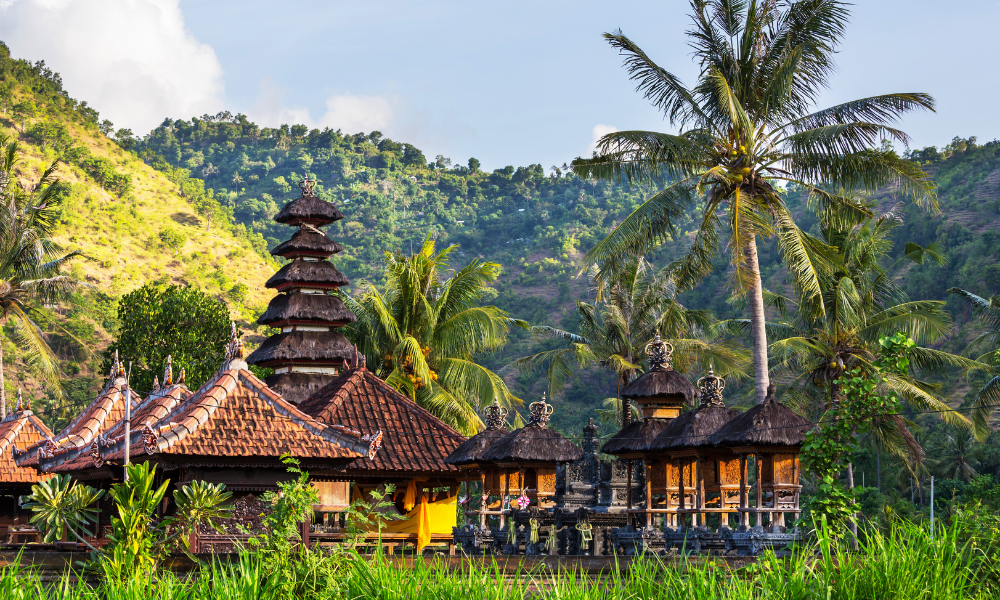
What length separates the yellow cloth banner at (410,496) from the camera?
19.7 meters

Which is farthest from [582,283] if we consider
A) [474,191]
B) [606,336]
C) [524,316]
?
[606,336]

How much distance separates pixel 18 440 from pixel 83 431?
3.83 metres

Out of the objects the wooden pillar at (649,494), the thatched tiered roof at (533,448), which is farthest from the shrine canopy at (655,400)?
the thatched tiered roof at (533,448)

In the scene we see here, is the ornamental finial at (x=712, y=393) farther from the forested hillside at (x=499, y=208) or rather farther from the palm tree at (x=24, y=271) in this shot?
the forested hillside at (x=499, y=208)

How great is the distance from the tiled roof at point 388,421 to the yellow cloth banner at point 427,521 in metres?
1.03

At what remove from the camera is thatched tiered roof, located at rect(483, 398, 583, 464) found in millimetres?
19141

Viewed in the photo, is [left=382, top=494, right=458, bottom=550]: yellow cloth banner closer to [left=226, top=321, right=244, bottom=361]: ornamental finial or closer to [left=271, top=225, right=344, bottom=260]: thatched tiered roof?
[left=226, top=321, right=244, bottom=361]: ornamental finial

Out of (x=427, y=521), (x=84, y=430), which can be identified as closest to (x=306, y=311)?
(x=84, y=430)

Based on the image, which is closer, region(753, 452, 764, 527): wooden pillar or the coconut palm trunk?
region(753, 452, 764, 527): wooden pillar

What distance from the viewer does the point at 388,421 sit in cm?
1981

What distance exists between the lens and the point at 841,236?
28.2m

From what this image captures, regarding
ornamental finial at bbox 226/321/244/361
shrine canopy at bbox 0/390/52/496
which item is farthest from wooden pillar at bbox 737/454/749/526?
shrine canopy at bbox 0/390/52/496

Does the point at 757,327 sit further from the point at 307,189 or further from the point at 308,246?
the point at 307,189

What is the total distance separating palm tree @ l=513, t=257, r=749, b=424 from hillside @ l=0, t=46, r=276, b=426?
29.3m
